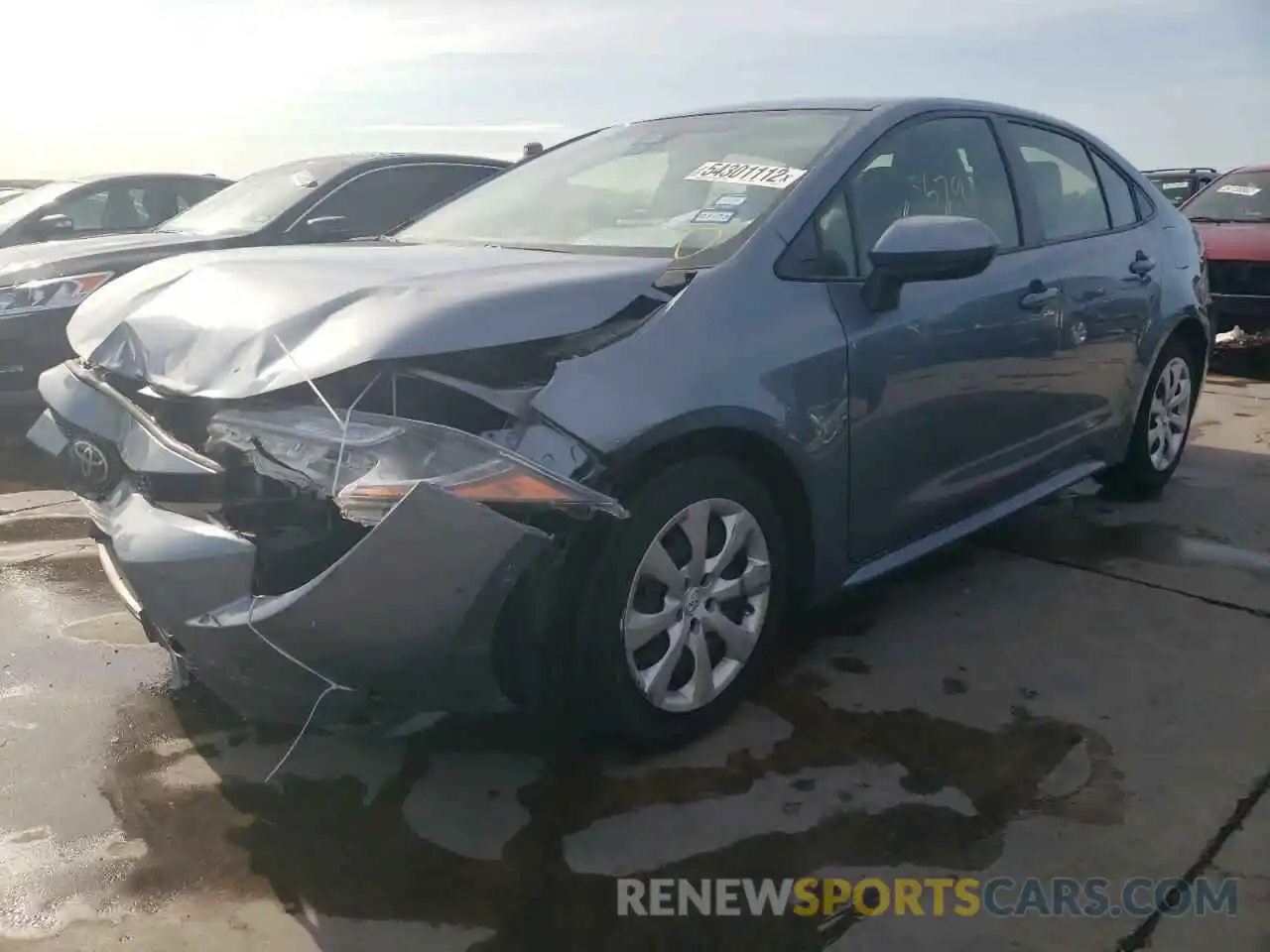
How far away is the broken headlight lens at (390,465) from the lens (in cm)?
214

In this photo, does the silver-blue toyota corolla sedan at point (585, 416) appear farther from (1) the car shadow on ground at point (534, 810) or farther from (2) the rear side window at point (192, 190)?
(2) the rear side window at point (192, 190)

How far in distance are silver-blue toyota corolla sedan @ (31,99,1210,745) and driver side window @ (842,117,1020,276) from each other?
0.01 meters

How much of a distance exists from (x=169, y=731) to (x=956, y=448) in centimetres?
236

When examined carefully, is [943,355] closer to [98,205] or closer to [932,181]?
[932,181]

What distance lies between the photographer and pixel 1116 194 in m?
4.46

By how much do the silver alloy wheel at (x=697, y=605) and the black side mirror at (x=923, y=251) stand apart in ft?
2.52

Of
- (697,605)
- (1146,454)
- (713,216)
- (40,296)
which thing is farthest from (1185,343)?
(40,296)

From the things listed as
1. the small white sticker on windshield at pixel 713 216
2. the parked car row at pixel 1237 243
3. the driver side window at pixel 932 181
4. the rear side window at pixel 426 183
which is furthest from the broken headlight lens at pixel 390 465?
the parked car row at pixel 1237 243

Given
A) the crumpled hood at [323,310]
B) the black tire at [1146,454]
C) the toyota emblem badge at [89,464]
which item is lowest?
the black tire at [1146,454]

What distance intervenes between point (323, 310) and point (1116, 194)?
11.1ft

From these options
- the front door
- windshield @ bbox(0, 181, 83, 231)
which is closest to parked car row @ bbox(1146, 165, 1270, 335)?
the front door

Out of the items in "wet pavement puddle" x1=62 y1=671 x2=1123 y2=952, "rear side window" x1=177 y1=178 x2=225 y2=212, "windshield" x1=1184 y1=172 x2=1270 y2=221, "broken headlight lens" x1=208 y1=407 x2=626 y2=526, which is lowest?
"wet pavement puddle" x1=62 y1=671 x2=1123 y2=952

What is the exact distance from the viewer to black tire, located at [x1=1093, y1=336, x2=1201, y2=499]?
4684mm

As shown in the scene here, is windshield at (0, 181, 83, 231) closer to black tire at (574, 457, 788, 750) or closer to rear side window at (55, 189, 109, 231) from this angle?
rear side window at (55, 189, 109, 231)
